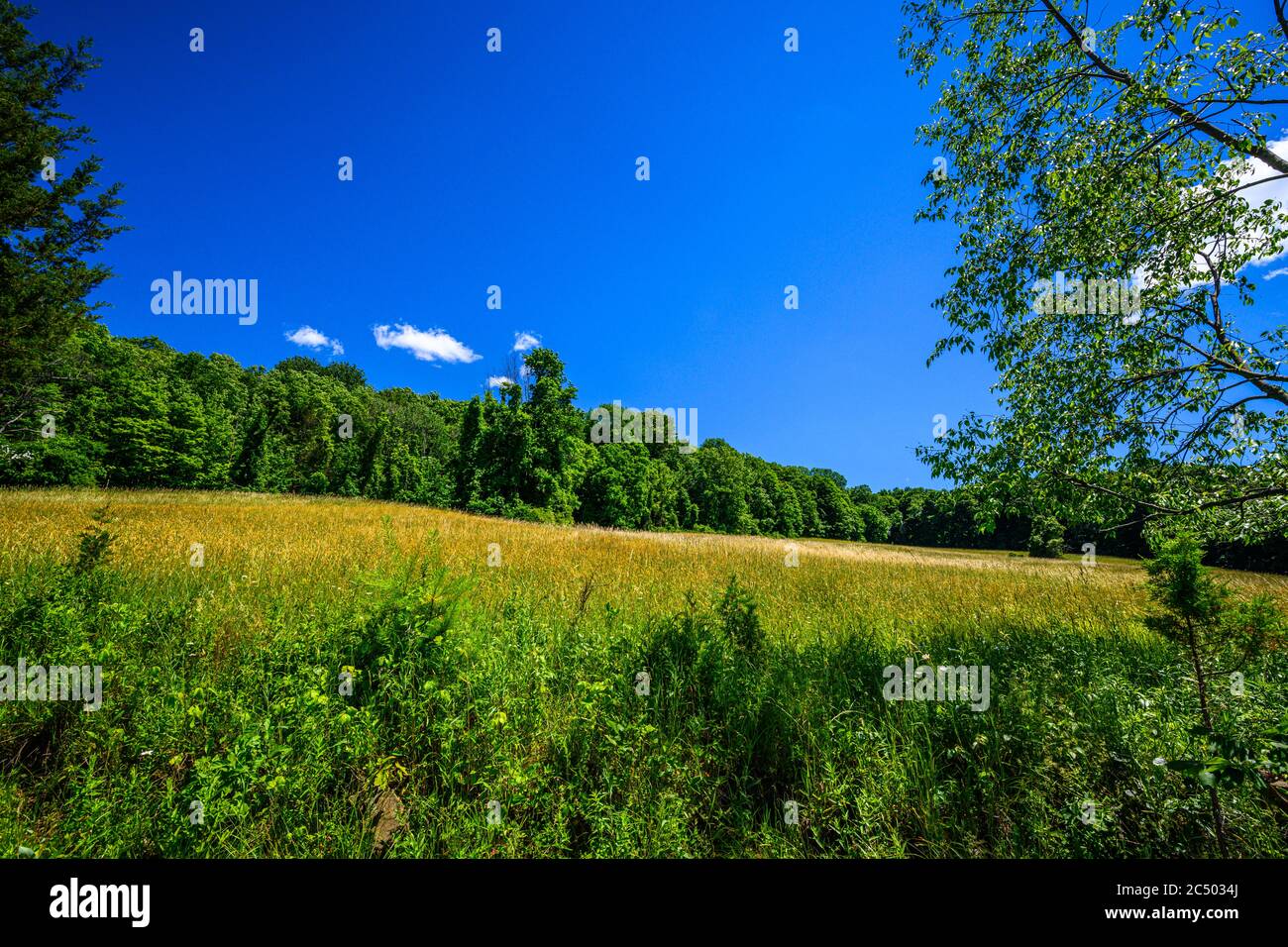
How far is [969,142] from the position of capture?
6.73 m

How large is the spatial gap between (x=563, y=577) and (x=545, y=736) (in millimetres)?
4497

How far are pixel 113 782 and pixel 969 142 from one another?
11763 mm

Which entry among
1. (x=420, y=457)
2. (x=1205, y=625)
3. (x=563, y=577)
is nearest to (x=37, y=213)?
(x=563, y=577)

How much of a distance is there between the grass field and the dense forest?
359cm

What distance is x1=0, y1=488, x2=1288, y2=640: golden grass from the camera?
5.83 metres

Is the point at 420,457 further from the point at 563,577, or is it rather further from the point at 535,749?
the point at 535,749

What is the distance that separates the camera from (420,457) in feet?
178

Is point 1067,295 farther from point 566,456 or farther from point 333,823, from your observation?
point 566,456

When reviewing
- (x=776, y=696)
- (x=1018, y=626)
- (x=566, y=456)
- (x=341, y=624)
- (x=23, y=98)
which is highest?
(x=23, y=98)

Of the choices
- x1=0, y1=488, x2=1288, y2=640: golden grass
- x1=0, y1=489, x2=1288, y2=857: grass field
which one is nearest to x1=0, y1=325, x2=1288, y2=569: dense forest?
x1=0, y1=488, x2=1288, y2=640: golden grass

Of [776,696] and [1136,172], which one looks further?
[1136,172]

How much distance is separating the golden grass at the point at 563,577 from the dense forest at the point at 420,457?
212cm
